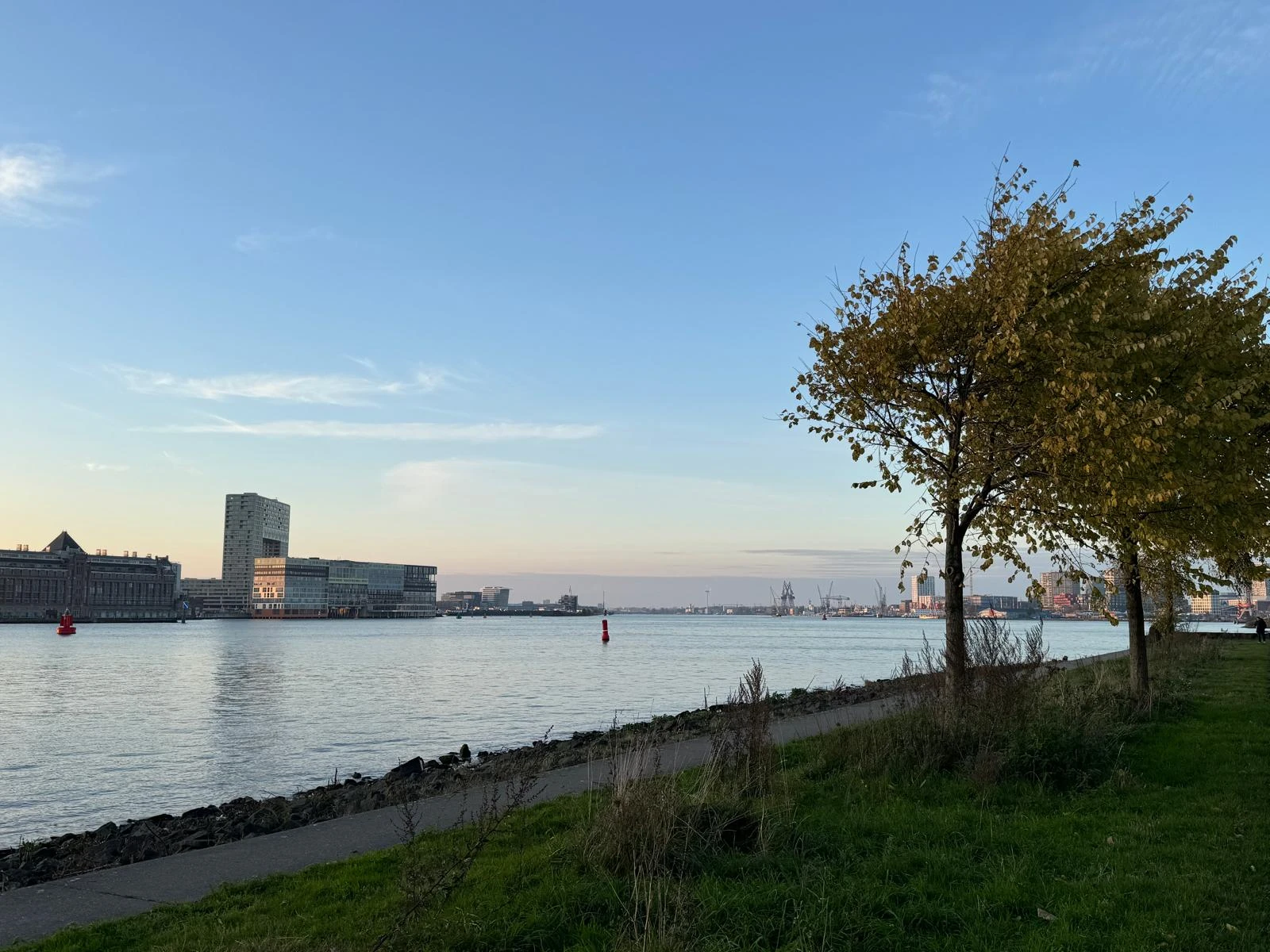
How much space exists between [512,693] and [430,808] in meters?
26.9

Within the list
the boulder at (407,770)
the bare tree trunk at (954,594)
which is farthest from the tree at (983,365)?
the boulder at (407,770)

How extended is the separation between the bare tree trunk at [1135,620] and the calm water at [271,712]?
9762 millimetres

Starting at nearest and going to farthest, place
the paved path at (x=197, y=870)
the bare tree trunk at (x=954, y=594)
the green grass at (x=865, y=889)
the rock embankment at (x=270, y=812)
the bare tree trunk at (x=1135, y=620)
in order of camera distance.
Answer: the green grass at (x=865, y=889)
the paved path at (x=197, y=870)
the rock embankment at (x=270, y=812)
the bare tree trunk at (x=954, y=594)
the bare tree trunk at (x=1135, y=620)

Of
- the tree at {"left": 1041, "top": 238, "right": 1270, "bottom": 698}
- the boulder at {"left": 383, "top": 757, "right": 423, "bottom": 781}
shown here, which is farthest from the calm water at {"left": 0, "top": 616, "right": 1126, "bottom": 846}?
the tree at {"left": 1041, "top": 238, "right": 1270, "bottom": 698}

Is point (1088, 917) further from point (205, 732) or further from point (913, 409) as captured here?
point (205, 732)

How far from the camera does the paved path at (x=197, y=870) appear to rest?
22.8ft

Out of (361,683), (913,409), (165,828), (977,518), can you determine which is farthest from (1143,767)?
(361,683)

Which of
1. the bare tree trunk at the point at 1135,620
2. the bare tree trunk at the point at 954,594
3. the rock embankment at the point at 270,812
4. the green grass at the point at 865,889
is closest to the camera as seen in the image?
the green grass at the point at 865,889

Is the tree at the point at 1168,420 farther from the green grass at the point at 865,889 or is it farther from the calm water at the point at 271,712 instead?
the calm water at the point at 271,712

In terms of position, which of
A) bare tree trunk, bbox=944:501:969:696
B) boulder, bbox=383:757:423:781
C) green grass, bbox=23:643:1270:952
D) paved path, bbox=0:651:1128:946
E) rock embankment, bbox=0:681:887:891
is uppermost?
bare tree trunk, bbox=944:501:969:696

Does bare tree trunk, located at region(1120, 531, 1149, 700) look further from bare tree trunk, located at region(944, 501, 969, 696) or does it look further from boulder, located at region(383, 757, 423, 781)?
boulder, located at region(383, 757, 423, 781)

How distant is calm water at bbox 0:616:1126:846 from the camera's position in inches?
707

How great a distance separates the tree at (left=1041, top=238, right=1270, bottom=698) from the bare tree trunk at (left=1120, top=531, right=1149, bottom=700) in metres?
2.25

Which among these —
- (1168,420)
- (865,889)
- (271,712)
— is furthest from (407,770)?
(271,712)
